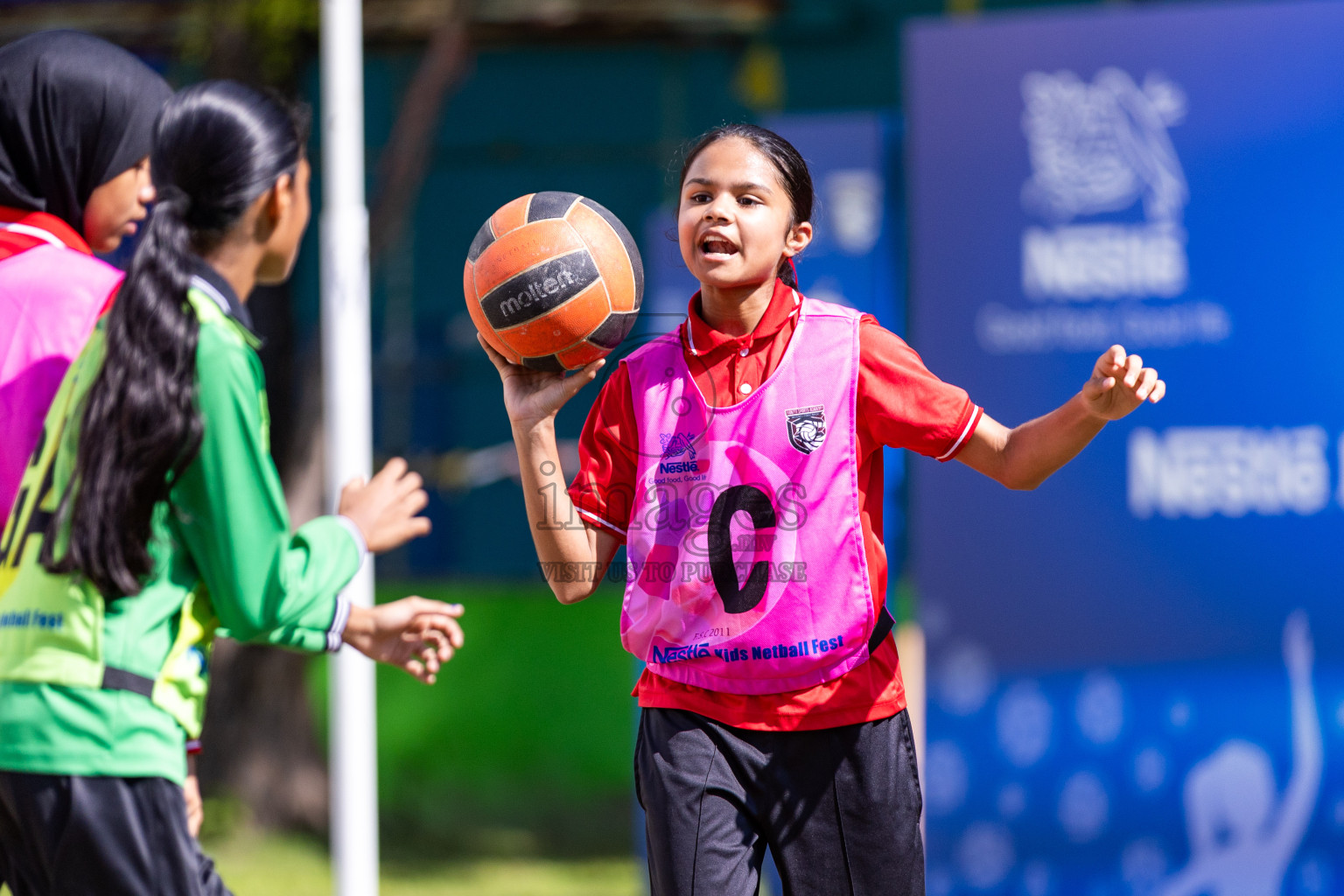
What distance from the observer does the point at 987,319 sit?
496 cm

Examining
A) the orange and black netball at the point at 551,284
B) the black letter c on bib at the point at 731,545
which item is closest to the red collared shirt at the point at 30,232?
the orange and black netball at the point at 551,284

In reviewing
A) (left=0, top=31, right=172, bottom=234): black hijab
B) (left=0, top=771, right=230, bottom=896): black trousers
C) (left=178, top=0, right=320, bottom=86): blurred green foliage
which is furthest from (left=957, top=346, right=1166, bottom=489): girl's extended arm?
(left=178, top=0, right=320, bottom=86): blurred green foliage

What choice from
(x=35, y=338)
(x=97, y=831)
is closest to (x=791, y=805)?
(x=97, y=831)

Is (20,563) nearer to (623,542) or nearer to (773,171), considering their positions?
(623,542)

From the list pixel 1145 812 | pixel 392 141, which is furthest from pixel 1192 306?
pixel 392 141

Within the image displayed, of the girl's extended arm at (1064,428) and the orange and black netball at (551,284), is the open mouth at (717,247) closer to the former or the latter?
the orange and black netball at (551,284)

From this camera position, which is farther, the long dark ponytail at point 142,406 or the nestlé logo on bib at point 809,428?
the nestlé logo on bib at point 809,428

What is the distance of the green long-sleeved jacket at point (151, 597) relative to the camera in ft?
6.81

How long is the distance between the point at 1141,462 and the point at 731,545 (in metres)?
2.72

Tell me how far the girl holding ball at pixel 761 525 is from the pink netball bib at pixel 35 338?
82 cm

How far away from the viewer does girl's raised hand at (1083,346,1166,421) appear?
246cm

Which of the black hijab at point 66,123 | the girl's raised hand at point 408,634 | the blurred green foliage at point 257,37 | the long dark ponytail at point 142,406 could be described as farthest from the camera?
the blurred green foliage at point 257,37

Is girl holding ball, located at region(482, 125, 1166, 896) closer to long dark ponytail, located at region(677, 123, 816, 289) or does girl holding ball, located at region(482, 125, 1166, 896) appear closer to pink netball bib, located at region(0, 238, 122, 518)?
long dark ponytail, located at region(677, 123, 816, 289)

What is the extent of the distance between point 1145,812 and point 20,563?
4011mm
